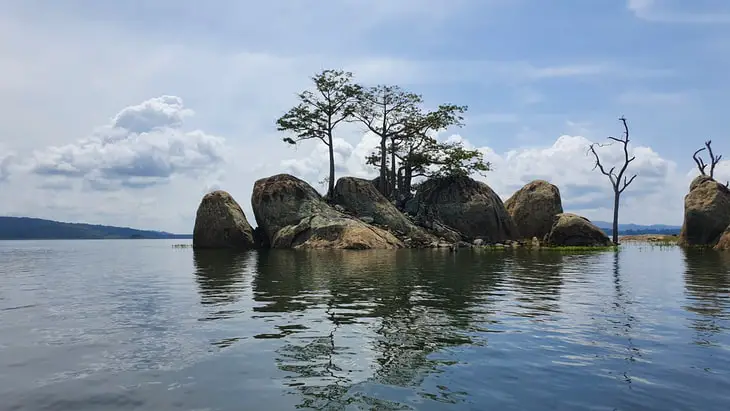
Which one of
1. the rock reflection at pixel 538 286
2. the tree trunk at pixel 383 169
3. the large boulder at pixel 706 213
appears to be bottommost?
the rock reflection at pixel 538 286

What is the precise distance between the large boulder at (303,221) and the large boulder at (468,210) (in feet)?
31.2

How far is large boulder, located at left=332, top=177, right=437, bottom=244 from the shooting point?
160ft

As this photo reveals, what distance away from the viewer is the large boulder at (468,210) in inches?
2069

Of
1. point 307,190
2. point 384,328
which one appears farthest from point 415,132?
point 384,328

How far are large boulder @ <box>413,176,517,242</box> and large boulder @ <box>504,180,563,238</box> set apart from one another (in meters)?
2.22

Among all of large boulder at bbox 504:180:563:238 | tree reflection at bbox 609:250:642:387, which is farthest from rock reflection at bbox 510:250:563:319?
large boulder at bbox 504:180:563:238

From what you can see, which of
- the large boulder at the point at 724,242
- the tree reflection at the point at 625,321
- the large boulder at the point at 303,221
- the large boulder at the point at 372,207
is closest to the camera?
the tree reflection at the point at 625,321

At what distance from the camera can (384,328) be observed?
11180mm

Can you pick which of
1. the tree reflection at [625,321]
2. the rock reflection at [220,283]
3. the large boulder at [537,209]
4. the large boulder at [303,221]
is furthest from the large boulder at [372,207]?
the tree reflection at [625,321]

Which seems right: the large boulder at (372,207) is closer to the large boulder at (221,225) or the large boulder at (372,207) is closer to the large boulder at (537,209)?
the large boulder at (221,225)

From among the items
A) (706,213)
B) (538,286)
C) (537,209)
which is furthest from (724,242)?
(538,286)

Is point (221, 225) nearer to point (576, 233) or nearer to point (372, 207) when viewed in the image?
point (372, 207)

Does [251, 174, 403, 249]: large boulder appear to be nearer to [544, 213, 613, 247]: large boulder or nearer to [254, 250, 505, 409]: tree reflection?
[544, 213, 613, 247]: large boulder

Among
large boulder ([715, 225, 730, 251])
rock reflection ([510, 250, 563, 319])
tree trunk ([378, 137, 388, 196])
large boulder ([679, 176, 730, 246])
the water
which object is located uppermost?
tree trunk ([378, 137, 388, 196])
